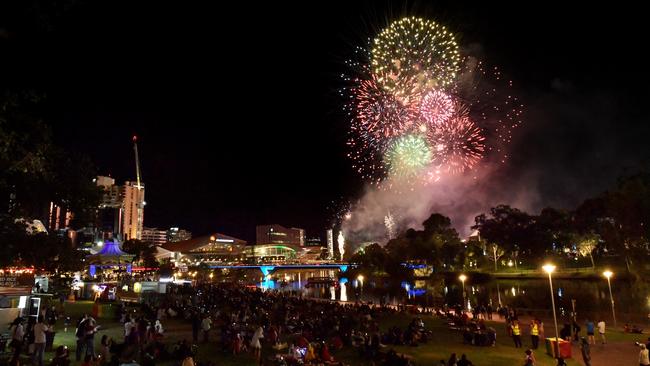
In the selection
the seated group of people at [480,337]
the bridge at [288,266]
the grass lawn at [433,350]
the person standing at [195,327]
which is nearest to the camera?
the grass lawn at [433,350]

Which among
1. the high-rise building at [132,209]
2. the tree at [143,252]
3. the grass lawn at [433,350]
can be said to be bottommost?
the grass lawn at [433,350]

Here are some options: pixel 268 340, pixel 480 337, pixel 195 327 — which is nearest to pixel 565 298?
pixel 480 337

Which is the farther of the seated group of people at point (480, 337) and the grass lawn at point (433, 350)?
the seated group of people at point (480, 337)

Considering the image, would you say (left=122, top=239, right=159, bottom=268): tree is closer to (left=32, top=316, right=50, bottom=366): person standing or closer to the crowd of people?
the crowd of people

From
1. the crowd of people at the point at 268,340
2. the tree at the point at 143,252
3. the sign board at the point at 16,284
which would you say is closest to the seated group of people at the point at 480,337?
the crowd of people at the point at 268,340

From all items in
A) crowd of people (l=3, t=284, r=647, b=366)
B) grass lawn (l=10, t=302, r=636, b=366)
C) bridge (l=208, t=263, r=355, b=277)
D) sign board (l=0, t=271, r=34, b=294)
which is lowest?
grass lawn (l=10, t=302, r=636, b=366)

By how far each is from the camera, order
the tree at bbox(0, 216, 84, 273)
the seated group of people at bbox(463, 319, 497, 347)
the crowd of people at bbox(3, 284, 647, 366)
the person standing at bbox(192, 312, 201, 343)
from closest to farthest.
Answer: the tree at bbox(0, 216, 84, 273), the crowd of people at bbox(3, 284, 647, 366), the seated group of people at bbox(463, 319, 497, 347), the person standing at bbox(192, 312, 201, 343)

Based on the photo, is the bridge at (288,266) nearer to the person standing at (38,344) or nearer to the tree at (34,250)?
the tree at (34,250)

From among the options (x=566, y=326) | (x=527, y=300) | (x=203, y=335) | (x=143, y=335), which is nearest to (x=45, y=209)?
(x=143, y=335)

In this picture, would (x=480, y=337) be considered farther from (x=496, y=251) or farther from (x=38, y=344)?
(x=496, y=251)

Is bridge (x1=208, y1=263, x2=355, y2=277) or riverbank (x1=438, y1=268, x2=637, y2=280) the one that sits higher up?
bridge (x1=208, y1=263, x2=355, y2=277)

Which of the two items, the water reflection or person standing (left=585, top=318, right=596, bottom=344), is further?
the water reflection

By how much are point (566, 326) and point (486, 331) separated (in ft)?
11.5

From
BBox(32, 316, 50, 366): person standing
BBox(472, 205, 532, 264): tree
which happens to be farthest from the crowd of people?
BBox(472, 205, 532, 264): tree
